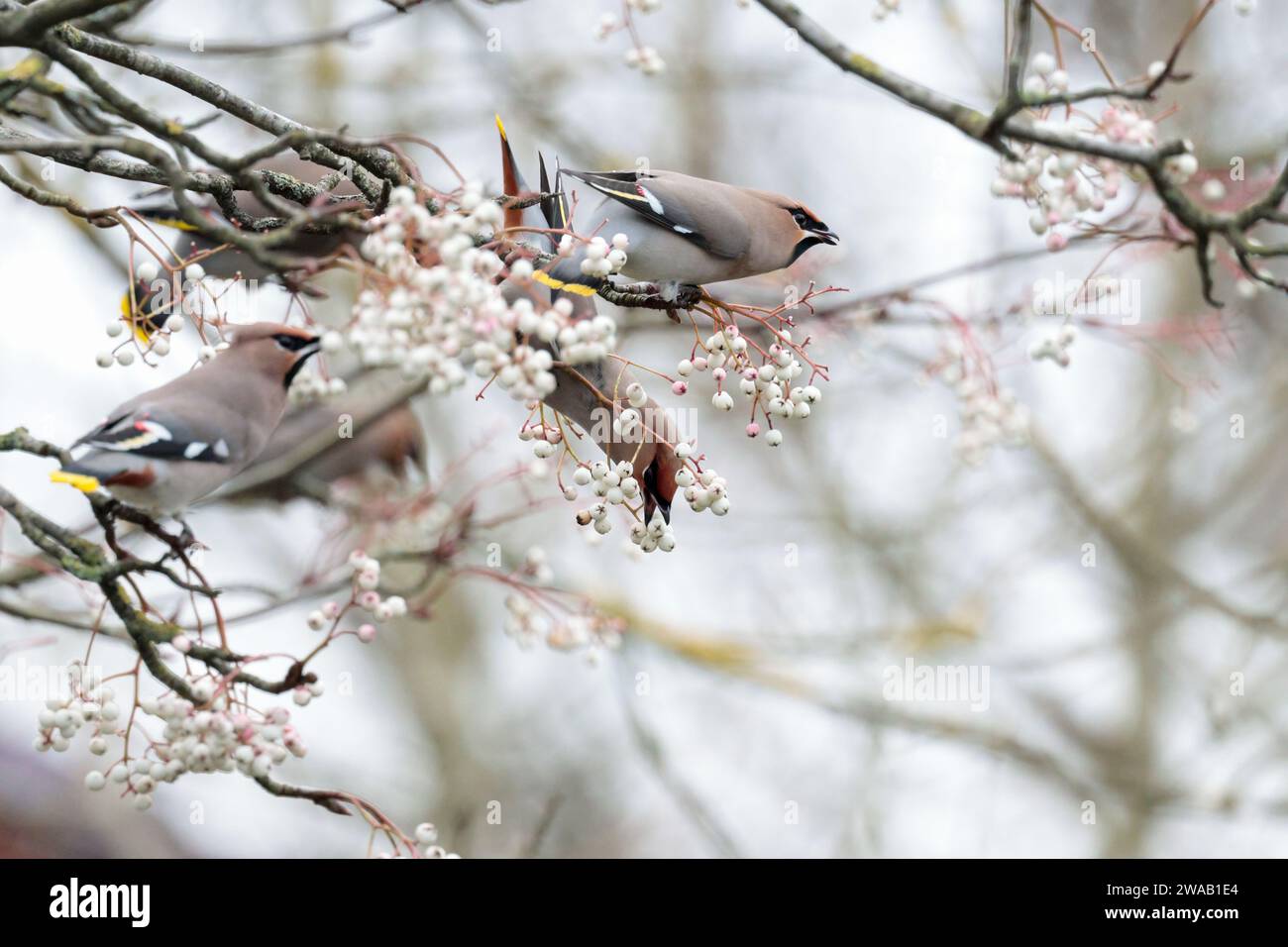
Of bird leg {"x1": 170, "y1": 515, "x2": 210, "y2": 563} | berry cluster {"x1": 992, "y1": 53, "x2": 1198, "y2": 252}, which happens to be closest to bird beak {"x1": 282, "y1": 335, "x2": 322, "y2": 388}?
bird leg {"x1": 170, "y1": 515, "x2": 210, "y2": 563}

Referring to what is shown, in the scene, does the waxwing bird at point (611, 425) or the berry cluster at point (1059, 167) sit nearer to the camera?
the berry cluster at point (1059, 167)

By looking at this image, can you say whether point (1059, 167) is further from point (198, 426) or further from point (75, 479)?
point (198, 426)

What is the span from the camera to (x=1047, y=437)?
9.14 meters

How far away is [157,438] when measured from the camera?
11.9ft

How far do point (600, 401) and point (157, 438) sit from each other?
47.0 inches

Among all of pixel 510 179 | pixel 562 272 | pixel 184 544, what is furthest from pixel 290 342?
pixel 562 272

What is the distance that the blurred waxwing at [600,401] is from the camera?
130 inches

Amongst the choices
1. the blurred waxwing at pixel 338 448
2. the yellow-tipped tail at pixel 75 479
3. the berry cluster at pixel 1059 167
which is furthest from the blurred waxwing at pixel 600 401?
the blurred waxwing at pixel 338 448

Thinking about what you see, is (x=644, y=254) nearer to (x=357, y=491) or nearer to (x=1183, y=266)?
(x=357, y=491)

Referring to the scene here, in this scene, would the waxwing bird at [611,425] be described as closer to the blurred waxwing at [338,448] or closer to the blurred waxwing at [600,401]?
the blurred waxwing at [600,401]

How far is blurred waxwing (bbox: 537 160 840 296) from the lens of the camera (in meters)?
3.82

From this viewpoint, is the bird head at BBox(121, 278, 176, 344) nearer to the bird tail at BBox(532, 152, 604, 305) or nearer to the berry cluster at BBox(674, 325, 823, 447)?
the bird tail at BBox(532, 152, 604, 305)

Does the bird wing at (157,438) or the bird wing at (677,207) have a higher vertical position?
the bird wing at (677,207)

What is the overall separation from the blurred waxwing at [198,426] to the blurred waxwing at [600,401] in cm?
69
